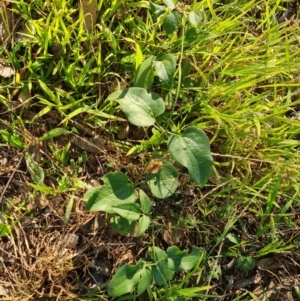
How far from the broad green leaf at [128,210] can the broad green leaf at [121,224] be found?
0.15 feet

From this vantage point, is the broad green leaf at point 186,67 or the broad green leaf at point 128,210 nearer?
the broad green leaf at point 128,210

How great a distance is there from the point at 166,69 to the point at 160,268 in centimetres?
57

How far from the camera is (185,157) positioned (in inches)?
53.1

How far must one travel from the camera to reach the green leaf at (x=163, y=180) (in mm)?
1413

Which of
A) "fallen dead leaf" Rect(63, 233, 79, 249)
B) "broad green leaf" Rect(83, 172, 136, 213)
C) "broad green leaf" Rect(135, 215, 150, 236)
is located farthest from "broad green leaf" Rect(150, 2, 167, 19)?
"fallen dead leaf" Rect(63, 233, 79, 249)

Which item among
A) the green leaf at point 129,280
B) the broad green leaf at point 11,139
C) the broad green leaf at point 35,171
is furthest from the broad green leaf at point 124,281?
the broad green leaf at point 11,139

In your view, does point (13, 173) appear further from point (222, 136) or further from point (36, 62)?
point (222, 136)

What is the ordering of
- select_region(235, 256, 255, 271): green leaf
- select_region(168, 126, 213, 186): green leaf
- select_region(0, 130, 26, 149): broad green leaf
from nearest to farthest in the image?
select_region(168, 126, 213, 186): green leaf → select_region(0, 130, 26, 149): broad green leaf → select_region(235, 256, 255, 271): green leaf

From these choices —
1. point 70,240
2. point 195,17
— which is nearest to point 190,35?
point 195,17

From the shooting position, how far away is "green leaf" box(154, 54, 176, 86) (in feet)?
4.60

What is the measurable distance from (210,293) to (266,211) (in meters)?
0.32

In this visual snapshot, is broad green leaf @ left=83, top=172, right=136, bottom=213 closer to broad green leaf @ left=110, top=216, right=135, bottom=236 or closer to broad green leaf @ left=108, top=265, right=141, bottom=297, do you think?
broad green leaf @ left=110, top=216, right=135, bottom=236

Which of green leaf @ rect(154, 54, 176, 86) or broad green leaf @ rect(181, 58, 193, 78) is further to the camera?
broad green leaf @ rect(181, 58, 193, 78)

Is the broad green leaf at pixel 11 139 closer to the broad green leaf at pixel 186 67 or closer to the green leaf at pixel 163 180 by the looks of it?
the green leaf at pixel 163 180
